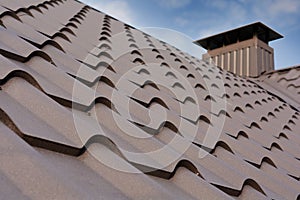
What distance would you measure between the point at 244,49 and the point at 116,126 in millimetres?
5986

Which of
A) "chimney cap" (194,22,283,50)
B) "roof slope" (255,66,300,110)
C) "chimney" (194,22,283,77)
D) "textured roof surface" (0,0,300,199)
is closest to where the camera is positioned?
"textured roof surface" (0,0,300,199)

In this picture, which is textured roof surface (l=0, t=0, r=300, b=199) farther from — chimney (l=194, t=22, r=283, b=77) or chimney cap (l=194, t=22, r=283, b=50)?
chimney cap (l=194, t=22, r=283, b=50)

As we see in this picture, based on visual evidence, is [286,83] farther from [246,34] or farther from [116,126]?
[116,126]

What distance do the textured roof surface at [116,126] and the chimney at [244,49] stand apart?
11.6ft

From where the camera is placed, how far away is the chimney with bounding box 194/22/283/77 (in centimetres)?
689

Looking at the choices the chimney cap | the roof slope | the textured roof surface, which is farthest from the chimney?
the textured roof surface

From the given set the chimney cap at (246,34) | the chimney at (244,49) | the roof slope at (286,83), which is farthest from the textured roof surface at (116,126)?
the chimney cap at (246,34)

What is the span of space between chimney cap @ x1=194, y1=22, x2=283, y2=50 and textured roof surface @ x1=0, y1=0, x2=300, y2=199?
399cm

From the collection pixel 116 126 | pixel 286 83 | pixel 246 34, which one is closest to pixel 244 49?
pixel 246 34

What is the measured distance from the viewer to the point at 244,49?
282 inches

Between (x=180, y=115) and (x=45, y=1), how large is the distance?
6.27 feet

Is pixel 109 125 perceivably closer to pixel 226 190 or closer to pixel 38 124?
pixel 38 124

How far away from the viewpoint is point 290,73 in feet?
18.0

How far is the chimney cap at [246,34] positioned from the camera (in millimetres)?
7180
